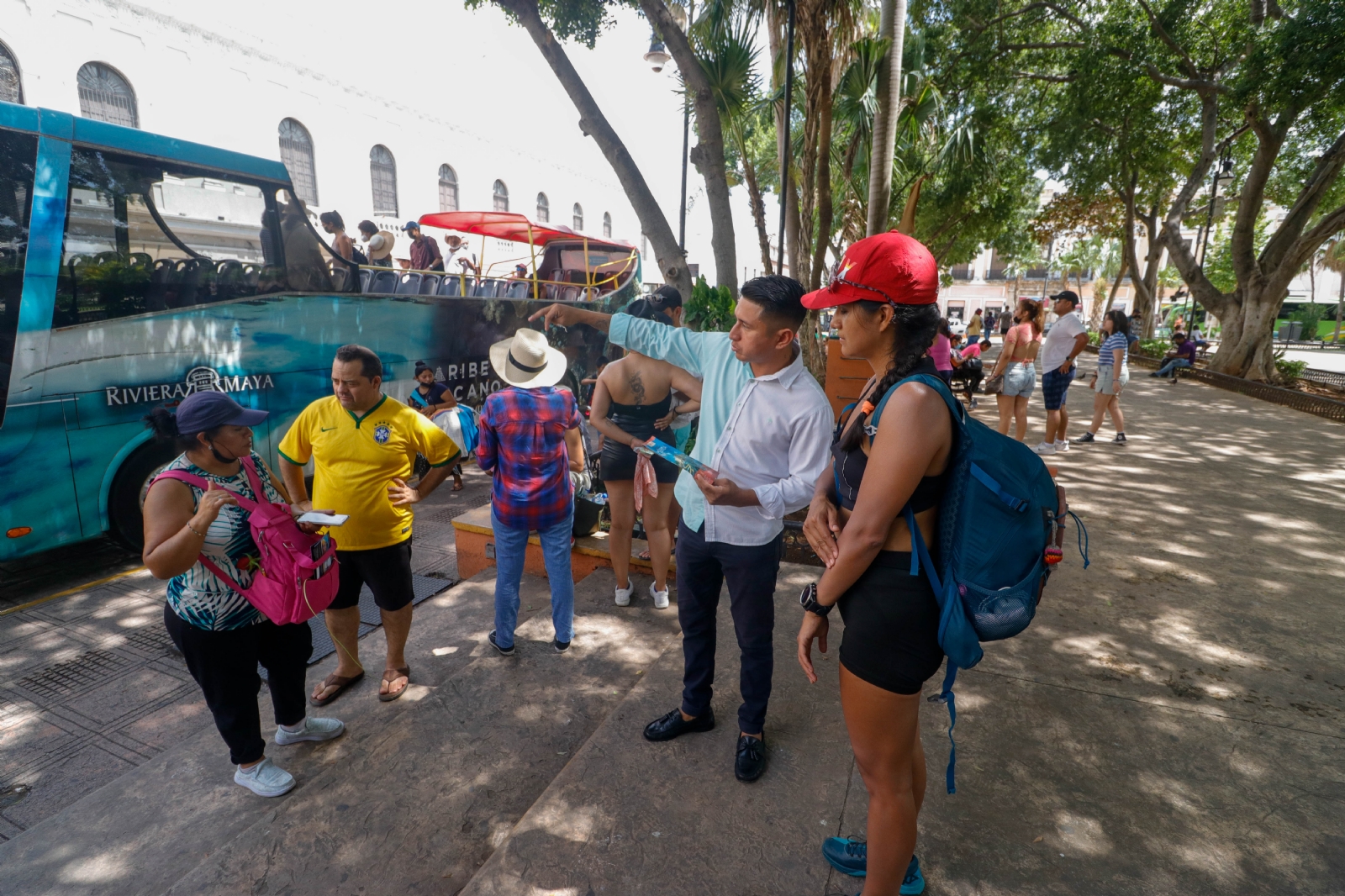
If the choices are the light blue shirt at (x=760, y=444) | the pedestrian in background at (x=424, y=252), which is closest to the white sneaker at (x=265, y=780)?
the light blue shirt at (x=760, y=444)

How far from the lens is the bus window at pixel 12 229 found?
4.43 m

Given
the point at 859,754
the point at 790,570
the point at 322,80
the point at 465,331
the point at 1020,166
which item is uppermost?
the point at 322,80

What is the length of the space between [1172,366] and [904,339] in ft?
62.0

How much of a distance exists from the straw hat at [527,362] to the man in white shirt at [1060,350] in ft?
19.1

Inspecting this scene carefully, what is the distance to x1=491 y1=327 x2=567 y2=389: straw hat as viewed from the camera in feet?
11.2

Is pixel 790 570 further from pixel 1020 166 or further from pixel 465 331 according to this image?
pixel 1020 166

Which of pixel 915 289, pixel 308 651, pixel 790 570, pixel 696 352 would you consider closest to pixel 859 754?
pixel 915 289

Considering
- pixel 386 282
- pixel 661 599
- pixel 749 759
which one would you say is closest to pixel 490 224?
pixel 386 282

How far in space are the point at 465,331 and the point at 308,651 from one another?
19.2 ft

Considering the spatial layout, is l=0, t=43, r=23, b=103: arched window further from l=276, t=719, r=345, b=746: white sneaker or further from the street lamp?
l=276, t=719, r=345, b=746: white sneaker

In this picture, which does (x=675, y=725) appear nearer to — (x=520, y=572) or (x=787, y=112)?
(x=520, y=572)

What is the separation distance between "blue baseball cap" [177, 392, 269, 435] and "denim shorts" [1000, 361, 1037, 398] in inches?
289

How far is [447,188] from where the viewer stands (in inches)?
944

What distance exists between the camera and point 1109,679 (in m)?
3.19
